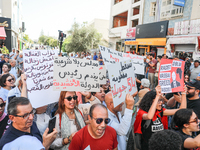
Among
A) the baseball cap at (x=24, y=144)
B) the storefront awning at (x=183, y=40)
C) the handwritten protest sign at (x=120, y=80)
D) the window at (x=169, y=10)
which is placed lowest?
the baseball cap at (x=24, y=144)

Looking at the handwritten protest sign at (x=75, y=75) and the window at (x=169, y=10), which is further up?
the window at (x=169, y=10)

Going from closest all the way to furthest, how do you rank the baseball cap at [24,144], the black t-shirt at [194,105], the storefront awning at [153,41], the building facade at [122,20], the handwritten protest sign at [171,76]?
the baseball cap at [24,144] → the black t-shirt at [194,105] → the handwritten protest sign at [171,76] → the storefront awning at [153,41] → the building facade at [122,20]

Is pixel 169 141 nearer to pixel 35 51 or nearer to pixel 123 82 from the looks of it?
pixel 123 82

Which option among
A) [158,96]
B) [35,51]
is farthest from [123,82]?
[35,51]

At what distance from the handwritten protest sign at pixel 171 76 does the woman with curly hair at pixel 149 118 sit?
48 centimetres

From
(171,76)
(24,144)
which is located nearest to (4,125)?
(24,144)

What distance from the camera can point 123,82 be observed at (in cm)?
258

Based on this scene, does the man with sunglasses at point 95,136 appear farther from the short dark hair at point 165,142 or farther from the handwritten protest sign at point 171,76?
the handwritten protest sign at point 171,76

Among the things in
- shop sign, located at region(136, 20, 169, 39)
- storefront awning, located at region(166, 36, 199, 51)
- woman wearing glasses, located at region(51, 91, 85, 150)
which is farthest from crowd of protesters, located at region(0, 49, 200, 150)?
shop sign, located at region(136, 20, 169, 39)

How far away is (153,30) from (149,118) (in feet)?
50.1

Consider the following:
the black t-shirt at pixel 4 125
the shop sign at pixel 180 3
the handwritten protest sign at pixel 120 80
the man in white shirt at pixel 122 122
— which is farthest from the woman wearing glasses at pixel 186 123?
the shop sign at pixel 180 3

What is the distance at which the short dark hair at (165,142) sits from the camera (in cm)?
169

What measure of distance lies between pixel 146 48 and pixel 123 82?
53.9ft

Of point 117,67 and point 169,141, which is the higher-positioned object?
point 117,67
